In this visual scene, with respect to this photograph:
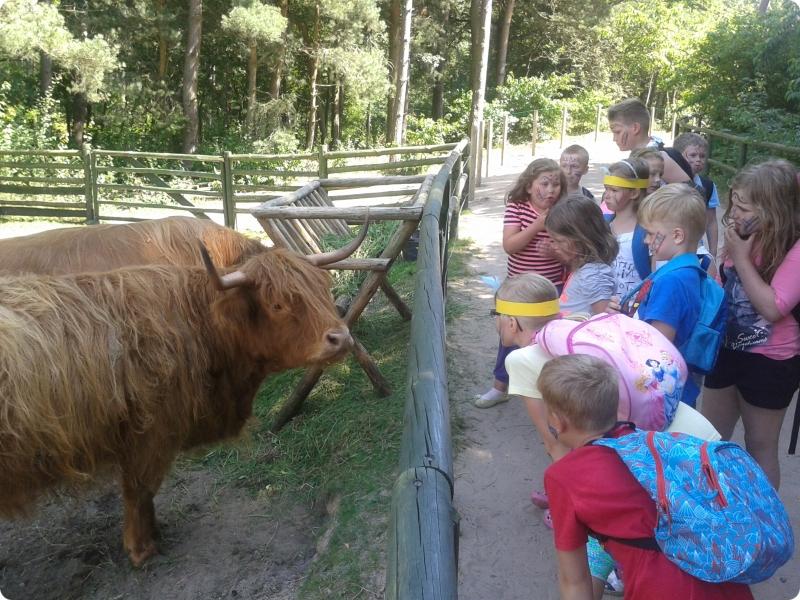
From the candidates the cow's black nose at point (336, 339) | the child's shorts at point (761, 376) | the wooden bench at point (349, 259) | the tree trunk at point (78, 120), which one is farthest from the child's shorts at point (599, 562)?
the tree trunk at point (78, 120)

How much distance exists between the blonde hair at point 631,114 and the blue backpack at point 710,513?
3.39 m

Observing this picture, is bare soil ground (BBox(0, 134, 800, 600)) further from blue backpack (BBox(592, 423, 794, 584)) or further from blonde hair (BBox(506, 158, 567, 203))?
blonde hair (BBox(506, 158, 567, 203))

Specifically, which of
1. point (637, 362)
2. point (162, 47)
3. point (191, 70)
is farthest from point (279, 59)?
point (637, 362)

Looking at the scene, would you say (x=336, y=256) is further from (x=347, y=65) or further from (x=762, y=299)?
(x=347, y=65)

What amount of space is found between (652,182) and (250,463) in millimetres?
3153

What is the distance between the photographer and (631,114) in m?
4.54

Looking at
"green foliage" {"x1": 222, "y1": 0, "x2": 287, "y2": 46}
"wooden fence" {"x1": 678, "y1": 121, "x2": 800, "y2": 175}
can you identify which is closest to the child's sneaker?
"wooden fence" {"x1": 678, "y1": 121, "x2": 800, "y2": 175}

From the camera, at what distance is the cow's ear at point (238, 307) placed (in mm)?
3309

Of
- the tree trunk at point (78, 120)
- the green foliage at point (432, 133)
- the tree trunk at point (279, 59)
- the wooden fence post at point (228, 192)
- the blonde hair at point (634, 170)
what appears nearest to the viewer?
the blonde hair at point (634, 170)

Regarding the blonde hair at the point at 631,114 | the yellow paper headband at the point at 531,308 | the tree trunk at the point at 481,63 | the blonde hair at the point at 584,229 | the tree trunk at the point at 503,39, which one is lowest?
the yellow paper headband at the point at 531,308

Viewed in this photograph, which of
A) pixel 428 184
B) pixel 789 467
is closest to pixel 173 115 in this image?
pixel 428 184

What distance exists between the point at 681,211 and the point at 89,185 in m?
14.3

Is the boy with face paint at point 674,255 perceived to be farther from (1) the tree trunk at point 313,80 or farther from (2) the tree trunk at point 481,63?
(1) the tree trunk at point 313,80

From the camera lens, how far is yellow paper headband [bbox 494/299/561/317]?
8.49ft
